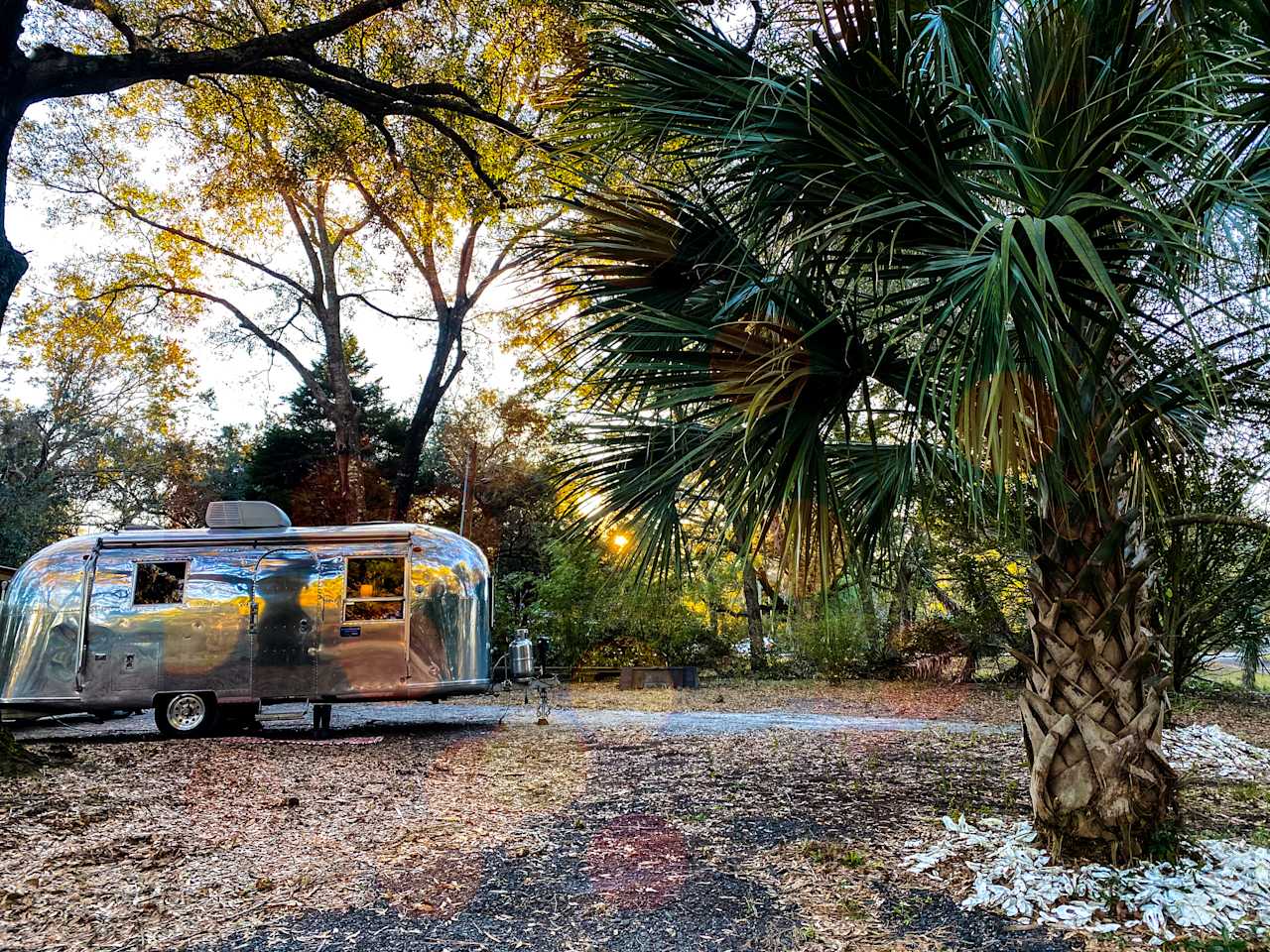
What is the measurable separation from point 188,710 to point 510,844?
595 cm

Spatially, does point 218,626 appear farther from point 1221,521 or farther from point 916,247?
point 1221,521

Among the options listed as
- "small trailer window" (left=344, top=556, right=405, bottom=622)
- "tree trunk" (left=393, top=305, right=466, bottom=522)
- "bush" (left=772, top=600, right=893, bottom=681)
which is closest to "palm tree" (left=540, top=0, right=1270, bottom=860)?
"small trailer window" (left=344, top=556, right=405, bottom=622)

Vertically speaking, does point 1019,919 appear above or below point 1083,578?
below

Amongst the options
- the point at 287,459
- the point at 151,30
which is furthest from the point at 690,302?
the point at 287,459

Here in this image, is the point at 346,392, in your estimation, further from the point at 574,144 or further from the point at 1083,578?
the point at 1083,578

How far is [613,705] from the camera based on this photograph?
475 inches

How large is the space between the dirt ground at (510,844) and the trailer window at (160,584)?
1678 mm

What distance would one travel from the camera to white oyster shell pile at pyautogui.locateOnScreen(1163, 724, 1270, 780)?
A: 20.4 feet

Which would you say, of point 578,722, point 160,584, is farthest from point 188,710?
point 578,722

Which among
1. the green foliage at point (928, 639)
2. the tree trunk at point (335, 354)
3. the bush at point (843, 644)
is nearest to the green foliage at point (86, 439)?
the tree trunk at point (335, 354)

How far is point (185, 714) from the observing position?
8.73 metres

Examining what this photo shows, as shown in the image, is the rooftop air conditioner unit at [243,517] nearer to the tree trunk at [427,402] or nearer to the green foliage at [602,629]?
the green foliage at [602,629]

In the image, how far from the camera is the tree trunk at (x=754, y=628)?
1608 cm

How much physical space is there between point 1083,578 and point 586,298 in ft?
9.42
